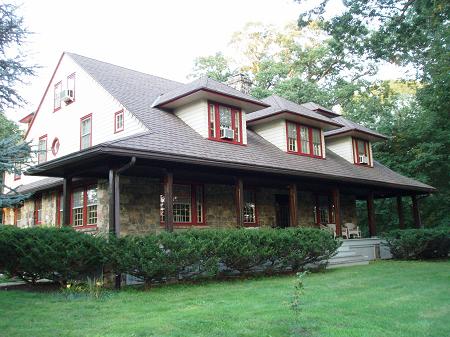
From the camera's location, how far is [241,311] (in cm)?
727

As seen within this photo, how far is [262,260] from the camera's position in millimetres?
12070

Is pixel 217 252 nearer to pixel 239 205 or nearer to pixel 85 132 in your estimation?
pixel 239 205

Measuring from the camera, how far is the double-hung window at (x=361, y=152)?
2184cm

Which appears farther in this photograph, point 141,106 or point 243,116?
point 243,116

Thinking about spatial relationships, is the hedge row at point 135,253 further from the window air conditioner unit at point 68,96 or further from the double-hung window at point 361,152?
the double-hung window at point 361,152

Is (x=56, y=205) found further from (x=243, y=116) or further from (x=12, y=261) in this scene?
(x=243, y=116)

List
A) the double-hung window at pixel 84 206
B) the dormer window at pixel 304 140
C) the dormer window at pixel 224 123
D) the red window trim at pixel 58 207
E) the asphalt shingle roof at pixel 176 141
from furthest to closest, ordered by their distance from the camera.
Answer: the dormer window at pixel 304 140 → the red window trim at pixel 58 207 → the dormer window at pixel 224 123 → the double-hung window at pixel 84 206 → the asphalt shingle roof at pixel 176 141

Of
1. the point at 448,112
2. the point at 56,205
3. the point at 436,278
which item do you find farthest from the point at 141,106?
the point at 448,112

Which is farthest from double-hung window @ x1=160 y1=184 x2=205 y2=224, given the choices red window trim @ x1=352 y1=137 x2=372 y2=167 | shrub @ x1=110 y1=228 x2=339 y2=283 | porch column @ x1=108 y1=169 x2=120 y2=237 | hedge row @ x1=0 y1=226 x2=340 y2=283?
red window trim @ x1=352 y1=137 x2=372 y2=167

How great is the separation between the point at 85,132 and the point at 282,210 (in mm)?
8491

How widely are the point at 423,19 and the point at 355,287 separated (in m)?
8.23

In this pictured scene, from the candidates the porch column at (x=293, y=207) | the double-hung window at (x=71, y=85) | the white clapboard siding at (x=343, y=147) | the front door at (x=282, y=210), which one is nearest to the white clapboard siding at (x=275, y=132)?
the front door at (x=282, y=210)

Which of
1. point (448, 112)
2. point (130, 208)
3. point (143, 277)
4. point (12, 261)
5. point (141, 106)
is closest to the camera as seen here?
point (143, 277)

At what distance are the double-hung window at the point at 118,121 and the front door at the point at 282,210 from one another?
719cm
